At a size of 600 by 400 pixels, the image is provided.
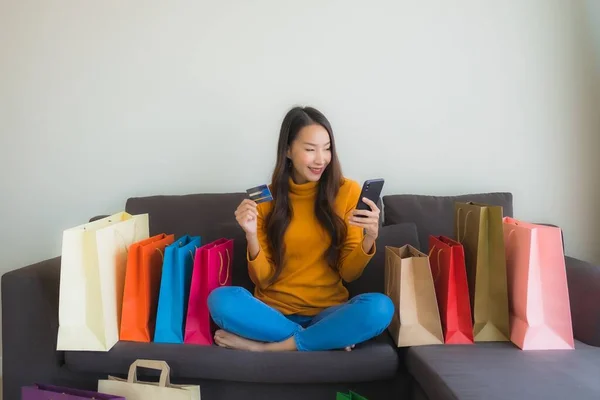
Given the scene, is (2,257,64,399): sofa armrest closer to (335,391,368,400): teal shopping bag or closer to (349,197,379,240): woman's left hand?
(335,391,368,400): teal shopping bag

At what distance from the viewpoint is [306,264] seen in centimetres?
176

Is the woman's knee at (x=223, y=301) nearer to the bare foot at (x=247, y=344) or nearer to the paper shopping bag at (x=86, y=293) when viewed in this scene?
the bare foot at (x=247, y=344)

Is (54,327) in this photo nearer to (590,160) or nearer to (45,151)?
(45,151)

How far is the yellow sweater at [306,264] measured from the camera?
173 centimetres

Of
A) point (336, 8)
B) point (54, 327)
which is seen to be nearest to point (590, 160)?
point (336, 8)

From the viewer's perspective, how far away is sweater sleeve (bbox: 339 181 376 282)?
5.57 feet

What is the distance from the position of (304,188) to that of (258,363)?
61 cm

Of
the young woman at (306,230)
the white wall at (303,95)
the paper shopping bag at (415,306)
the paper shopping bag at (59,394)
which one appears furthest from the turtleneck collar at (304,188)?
the paper shopping bag at (59,394)

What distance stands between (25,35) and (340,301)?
1803 mm

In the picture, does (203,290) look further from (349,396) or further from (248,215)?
(349,396)

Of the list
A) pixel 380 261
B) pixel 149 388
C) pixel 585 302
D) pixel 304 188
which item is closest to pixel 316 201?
pixel 304 188

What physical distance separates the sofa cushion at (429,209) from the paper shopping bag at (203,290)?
74 centimetres

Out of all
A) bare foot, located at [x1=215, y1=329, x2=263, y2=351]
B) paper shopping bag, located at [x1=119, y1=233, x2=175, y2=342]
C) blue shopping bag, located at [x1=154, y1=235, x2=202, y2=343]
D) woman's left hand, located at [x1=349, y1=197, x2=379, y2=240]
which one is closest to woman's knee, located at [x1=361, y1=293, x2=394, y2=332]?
woman's left hand, located at [x1=349, y1=197, x2=379, y2=240]

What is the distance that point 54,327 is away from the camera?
1585mm
